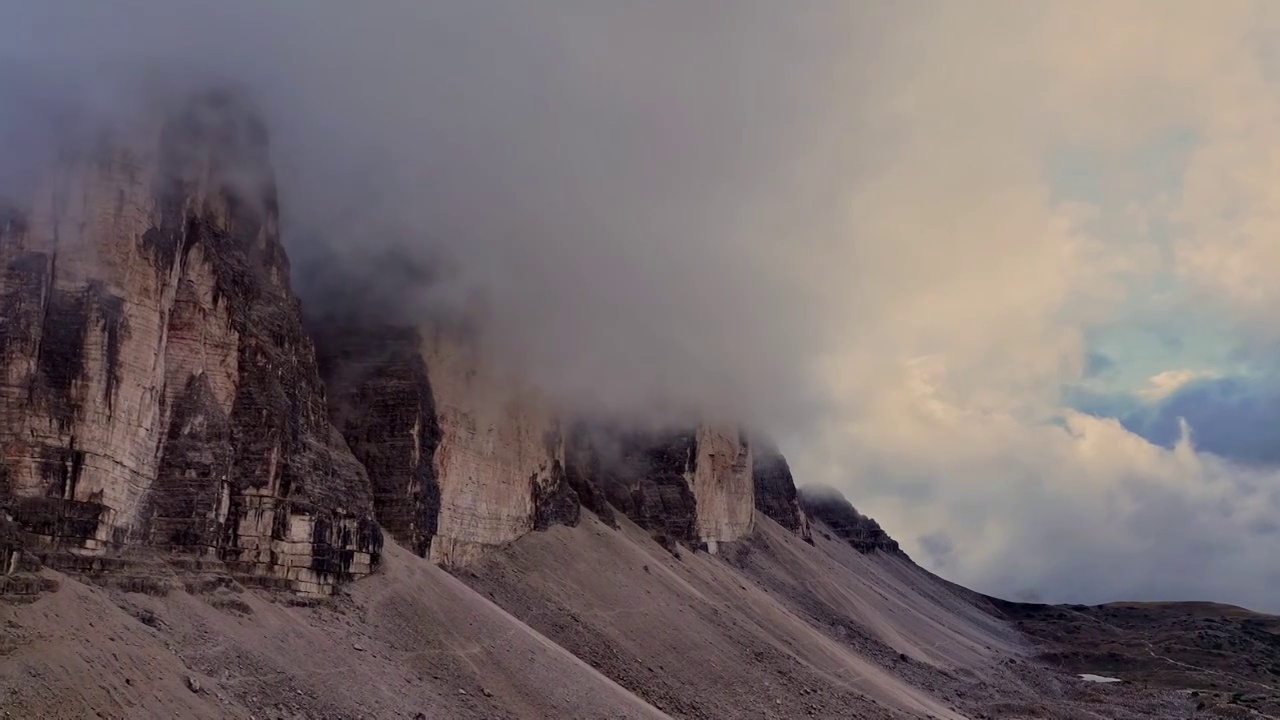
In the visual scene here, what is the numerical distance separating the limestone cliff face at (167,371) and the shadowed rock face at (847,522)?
110059 mm

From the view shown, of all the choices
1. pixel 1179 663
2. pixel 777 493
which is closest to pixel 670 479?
pixel 777 493

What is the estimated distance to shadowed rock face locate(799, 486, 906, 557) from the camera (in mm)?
140750

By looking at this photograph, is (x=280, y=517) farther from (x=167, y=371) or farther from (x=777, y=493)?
(x=777, y=493)

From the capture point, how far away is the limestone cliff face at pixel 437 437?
1774 inches

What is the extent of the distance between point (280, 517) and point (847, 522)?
119 meters

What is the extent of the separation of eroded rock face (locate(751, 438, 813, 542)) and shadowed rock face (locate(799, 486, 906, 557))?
24.7 metres

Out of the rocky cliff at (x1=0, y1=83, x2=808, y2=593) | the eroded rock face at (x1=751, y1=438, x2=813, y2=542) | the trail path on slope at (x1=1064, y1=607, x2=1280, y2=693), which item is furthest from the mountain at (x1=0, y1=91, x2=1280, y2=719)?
the trail path on slope at (x1=1064, y1=607, x2=1280, y2=693)

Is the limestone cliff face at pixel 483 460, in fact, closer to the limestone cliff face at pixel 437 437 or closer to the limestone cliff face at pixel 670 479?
the limestone cliff face at pixel 437 437

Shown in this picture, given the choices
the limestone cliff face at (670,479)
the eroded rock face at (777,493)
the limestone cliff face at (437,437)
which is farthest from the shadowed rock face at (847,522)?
the limestone cliff face at (437,437)

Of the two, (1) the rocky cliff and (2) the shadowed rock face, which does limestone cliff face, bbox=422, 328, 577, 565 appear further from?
(2) the shadowed rock face

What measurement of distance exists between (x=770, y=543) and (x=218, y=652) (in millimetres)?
64823

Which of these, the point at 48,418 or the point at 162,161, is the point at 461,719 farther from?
the point at 162,161

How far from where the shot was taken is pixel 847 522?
144 metres

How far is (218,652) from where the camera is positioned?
26531 millimetres
